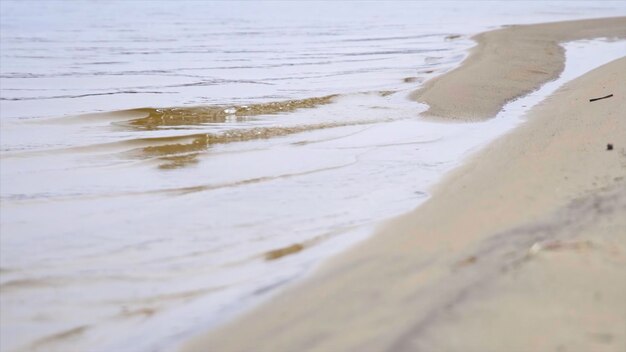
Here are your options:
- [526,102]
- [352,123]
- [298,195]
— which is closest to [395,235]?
[298,195]

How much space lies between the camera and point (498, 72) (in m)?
12.2

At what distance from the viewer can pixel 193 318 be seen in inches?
150

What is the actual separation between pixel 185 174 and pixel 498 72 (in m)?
6.95

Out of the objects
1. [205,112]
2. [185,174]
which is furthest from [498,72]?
[185,174]

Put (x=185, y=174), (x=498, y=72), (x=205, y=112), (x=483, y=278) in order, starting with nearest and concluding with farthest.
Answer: (x=483, y=278), (x=185, y=174), (x=205, y=112), (x=498, y=72)

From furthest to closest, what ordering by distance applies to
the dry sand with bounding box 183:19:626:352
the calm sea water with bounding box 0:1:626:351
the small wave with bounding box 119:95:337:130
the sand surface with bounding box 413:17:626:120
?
the sand surface with bounding box 413:17:626:120
the small wave with bounding box 119:95:337:130
the calm sea water with bounding box 0:1:626:351
the dry sand with bounding box 183:19:626:352

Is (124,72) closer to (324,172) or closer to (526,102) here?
(526,102)

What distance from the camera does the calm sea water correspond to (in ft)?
13.4

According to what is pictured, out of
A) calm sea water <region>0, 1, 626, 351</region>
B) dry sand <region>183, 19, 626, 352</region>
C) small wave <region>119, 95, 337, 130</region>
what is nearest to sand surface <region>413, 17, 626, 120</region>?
calm sea water <region>0, 1, 626, 351</region>

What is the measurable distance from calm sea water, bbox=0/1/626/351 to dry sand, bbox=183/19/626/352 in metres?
0.31

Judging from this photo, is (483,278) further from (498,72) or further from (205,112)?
(498,72)

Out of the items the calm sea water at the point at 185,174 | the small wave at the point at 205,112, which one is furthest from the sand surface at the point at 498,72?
the small wave at the point at 205,112

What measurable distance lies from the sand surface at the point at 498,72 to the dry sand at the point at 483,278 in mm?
3630

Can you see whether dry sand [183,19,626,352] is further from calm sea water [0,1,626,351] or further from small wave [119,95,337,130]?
small wave [119,95,337,130]
